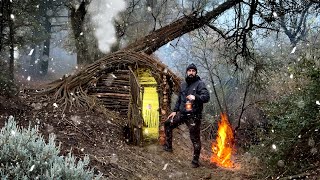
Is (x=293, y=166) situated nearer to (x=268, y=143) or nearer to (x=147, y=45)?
(x=268, y=143)

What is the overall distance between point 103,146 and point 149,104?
8.70 ft

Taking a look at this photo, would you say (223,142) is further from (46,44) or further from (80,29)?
(46,44)

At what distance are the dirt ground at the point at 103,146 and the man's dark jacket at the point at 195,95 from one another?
1248mm

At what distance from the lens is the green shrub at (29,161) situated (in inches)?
156

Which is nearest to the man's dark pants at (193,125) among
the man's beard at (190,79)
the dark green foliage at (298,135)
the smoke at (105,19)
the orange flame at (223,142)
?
the man's beard at (190,79)

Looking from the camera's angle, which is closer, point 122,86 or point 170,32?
point 122,86

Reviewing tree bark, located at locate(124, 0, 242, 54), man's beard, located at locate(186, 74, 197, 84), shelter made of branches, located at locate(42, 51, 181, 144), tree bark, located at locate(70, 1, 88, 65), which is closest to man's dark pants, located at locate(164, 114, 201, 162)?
man's beard, located at locate(186, 74, 197, 84)

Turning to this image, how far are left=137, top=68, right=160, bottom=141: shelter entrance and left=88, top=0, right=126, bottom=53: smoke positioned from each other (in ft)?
31.7

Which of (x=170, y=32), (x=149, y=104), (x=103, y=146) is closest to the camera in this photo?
(x=103, y=146)

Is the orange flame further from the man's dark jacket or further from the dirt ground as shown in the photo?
the man's dark jacket

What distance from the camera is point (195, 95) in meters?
7.61

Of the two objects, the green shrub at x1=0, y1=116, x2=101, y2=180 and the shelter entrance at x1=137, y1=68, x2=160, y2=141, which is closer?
the green shrub at x1=0, y1=116, x2=101, y2=180

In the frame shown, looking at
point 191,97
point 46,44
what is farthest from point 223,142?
point 46,44

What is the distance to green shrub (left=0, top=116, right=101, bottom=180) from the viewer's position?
3.96 metres
